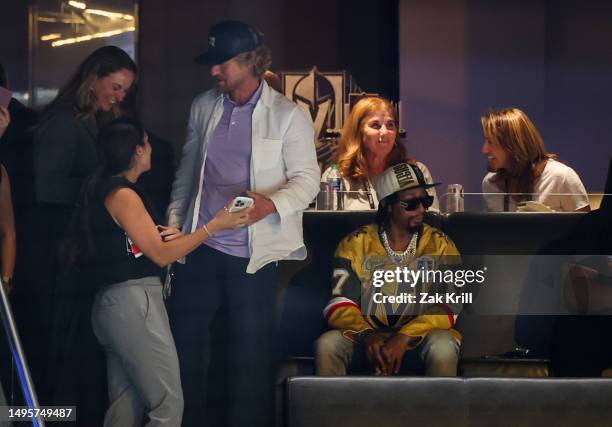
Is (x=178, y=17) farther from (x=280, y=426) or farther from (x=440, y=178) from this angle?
(x=280, y=426)

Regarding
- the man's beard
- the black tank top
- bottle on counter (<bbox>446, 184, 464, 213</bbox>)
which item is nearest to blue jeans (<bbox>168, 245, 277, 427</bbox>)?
the black tank top

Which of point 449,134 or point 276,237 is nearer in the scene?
point 276,237

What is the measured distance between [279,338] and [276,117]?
717 mm

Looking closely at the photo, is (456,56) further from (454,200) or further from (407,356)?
(407,356)

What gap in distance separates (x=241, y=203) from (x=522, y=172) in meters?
0.94

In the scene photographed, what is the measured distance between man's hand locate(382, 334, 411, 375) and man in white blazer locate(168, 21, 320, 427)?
374mm

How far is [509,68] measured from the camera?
11.2 feet

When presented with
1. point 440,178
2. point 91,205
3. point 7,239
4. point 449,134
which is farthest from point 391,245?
point 7,239

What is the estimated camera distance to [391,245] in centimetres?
318

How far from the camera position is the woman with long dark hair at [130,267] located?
3.13 m

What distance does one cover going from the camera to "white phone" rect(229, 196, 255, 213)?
3.19 meters

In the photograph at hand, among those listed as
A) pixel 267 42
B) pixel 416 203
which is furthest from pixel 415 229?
pixel 267 42

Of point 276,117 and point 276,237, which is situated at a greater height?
point 276,117

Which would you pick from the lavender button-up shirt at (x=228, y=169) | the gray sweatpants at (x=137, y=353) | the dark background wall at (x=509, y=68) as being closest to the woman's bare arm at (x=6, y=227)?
the gray sweatpants at (x=137, y=353)
